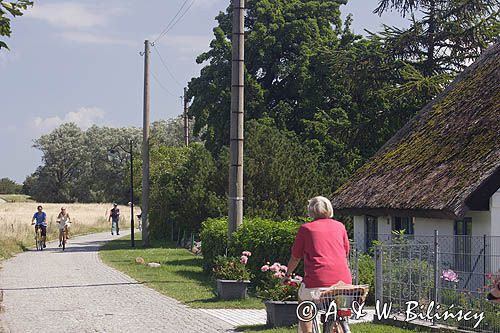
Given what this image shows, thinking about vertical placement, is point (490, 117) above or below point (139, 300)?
above

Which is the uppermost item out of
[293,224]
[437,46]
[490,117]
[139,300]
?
[437,46]

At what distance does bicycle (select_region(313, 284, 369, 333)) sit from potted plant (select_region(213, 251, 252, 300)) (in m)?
9.06

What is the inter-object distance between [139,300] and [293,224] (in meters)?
4.48

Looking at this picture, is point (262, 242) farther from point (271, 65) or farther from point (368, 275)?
point (271, 65)

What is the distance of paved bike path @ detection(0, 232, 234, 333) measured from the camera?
47.5 feet

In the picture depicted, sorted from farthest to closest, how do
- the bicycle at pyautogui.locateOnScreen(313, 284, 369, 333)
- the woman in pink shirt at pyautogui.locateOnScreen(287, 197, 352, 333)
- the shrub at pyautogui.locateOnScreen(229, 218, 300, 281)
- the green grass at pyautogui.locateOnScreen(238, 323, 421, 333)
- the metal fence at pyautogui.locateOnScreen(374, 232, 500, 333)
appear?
the shrub at pyautogui.locateOnScreen(229, 218, 300, 281) → the green grass at pyautogui.locateOnScreen(238, 323, 421, 333) → the metal fence at pyautogui.locateOnScreen(374, 232, 500, 333) → the woman in pink shirt at pyautogui.locateOnScreen(287, 197, 352, 333) → the bicycle at pyautogui.locateOnScreen(313, 284, 369, 333)

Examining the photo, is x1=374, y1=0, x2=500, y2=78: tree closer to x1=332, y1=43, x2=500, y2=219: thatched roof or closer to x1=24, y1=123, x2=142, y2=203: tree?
x1=332, y1=43, x2=500, y2=219: thatched roof

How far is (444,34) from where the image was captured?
A: 3534 cm

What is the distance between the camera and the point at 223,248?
22.7 m

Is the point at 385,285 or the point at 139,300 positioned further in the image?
the point at 139,300

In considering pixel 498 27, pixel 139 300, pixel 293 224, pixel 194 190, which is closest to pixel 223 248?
pixel 293 224

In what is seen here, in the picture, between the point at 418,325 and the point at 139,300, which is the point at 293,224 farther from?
the point at 418,325

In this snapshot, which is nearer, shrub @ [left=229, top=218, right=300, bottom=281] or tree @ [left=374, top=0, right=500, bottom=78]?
shrub @ [left=229, top=218, right=300, bottom=281]

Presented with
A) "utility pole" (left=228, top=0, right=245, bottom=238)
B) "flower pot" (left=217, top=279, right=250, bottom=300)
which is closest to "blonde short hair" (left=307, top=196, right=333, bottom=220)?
"flower pot" (left=217, top=279, right=250, bottom=300)
